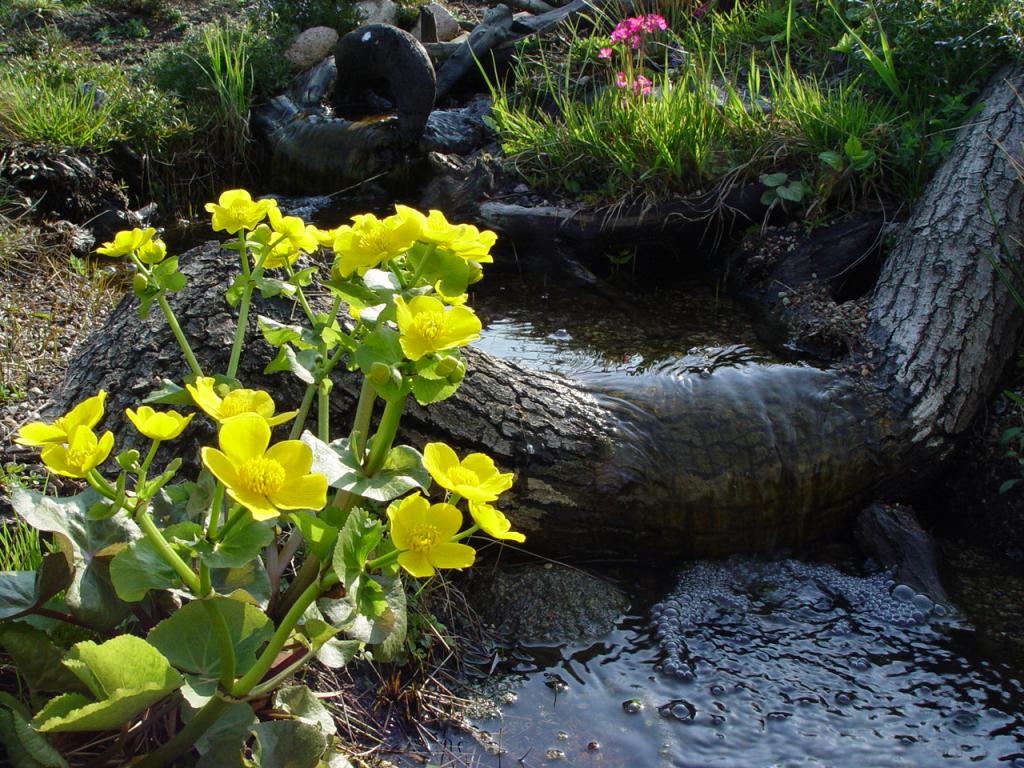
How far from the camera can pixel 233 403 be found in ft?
4.33

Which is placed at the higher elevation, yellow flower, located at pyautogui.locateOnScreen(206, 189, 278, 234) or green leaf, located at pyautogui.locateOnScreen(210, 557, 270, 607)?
yellow flower, located at pyautogui.locateOnScreen(206, 189, 278, 234)

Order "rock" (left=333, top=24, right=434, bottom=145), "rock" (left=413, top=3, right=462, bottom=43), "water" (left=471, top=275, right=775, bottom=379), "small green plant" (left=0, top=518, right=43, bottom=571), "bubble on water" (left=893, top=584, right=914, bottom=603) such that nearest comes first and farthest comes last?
1. "small green plant" (left=0, top=518, right=43, bottom=571)
2. "bubble on water" (left=893, top=584, right=914, bottom=603)
3. "water" (left=471, top=275, right=775, bottom=379)
4. "rock" (left=333, top=24, right=434, bottom=145)
5. "rock" (left=413, top=3, right=462, bottom=43)

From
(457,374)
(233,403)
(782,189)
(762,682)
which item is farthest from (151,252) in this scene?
(782,189)

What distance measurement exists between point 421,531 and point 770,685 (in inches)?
63.0

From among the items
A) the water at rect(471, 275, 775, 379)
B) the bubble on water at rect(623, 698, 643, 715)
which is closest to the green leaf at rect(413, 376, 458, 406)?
the bubble on water at rect(623, 698, 643, 715)

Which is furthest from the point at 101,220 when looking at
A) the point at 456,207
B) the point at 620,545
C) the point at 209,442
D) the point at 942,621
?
the point at 942,621

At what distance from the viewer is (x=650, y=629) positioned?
104 inches

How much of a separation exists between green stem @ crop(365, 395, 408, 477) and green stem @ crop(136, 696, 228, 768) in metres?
0.42

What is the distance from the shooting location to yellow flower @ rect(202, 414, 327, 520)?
44.1 inches

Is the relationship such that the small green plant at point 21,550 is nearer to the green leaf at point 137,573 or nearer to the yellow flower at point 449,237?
the green leaf at point 137,573

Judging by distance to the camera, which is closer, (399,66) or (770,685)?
(770,685)

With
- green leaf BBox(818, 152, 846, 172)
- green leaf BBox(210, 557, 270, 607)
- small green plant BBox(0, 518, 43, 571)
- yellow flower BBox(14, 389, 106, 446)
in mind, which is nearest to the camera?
yellow flower BBox(14, 389, 106, 446)

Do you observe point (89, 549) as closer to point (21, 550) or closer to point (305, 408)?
point (305, 408)

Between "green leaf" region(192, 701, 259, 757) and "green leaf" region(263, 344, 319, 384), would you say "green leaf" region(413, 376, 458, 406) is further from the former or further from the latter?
"green leaf" region(192, 701, 259, 757)
